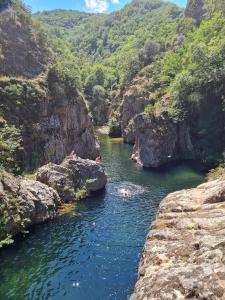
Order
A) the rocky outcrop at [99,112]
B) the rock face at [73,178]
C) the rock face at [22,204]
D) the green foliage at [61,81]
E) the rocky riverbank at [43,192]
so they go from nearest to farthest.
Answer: the rock face at [22,204]
the rocky riverbank at [43,192]
the rock face at [73,178]
the green foliage at [61,81]
the rocky outcrop at [99,112]

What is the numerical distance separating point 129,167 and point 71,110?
17273 millimetres

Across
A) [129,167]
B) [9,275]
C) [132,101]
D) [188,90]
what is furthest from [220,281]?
[132,101]

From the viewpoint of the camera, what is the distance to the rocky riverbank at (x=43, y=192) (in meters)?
48.7

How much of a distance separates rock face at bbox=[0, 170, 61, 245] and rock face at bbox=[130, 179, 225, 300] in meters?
22.1

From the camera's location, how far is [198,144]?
9406 cm

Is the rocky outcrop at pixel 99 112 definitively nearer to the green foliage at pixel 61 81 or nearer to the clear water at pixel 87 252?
the green foliage at pixel 61 81

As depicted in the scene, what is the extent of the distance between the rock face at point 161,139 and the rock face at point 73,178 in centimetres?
2415

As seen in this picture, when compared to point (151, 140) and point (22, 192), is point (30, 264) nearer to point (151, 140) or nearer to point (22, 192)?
point (22, 192)

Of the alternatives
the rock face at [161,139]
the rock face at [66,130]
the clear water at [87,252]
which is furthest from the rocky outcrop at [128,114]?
the clear water at [87,252]

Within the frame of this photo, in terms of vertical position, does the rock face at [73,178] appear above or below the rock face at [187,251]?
below

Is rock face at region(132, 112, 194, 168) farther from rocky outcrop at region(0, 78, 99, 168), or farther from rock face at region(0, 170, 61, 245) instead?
rock face at region(0, 170, 61, 245)

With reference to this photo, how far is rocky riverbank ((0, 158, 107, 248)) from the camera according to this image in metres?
48.7

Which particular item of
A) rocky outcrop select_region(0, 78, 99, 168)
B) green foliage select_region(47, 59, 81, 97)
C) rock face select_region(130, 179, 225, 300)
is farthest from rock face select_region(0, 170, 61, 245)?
green foliage select_region(47, 59, 81, 97)

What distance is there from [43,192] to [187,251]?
35.2 meters
